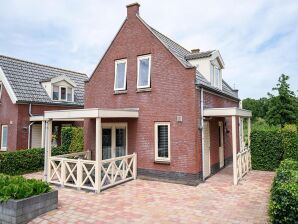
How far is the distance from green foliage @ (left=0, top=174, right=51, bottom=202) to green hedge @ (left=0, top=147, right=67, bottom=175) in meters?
5.64

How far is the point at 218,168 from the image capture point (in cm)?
1502

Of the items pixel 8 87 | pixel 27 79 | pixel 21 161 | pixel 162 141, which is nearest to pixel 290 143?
pixel 162 141

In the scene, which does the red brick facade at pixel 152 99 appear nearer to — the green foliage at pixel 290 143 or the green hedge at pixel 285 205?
the green foliage at pixel 290 143

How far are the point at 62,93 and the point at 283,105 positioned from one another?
1808cm

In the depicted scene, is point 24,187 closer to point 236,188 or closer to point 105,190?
point 105,190

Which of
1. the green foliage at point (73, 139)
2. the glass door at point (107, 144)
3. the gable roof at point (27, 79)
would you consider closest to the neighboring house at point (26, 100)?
the gable roof at point (27, 79)

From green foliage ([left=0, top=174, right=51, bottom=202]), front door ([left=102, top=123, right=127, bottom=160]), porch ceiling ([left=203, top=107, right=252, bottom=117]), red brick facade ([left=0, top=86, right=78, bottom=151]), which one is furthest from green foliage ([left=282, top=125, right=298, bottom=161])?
red brick facade ([left=0, top=86, right=78, bottom=151])

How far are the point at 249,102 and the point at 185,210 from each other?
61784 millimetres

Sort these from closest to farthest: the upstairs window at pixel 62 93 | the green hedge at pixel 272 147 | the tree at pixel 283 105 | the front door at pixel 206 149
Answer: the front door at pixel 206 149 → the green hedge at pixel 272 147 → the tree at pixel 283 105 → the upstairs window at pixel 62 93

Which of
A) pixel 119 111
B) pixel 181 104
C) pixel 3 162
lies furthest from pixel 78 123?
pixel 181 104

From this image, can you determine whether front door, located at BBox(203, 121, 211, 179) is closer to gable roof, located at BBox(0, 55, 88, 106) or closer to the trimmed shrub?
the trimmed shrub

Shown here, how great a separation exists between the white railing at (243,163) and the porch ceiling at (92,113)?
569 centimetres

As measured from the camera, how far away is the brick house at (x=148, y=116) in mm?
11625

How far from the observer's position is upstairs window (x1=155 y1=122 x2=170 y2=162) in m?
12.4
